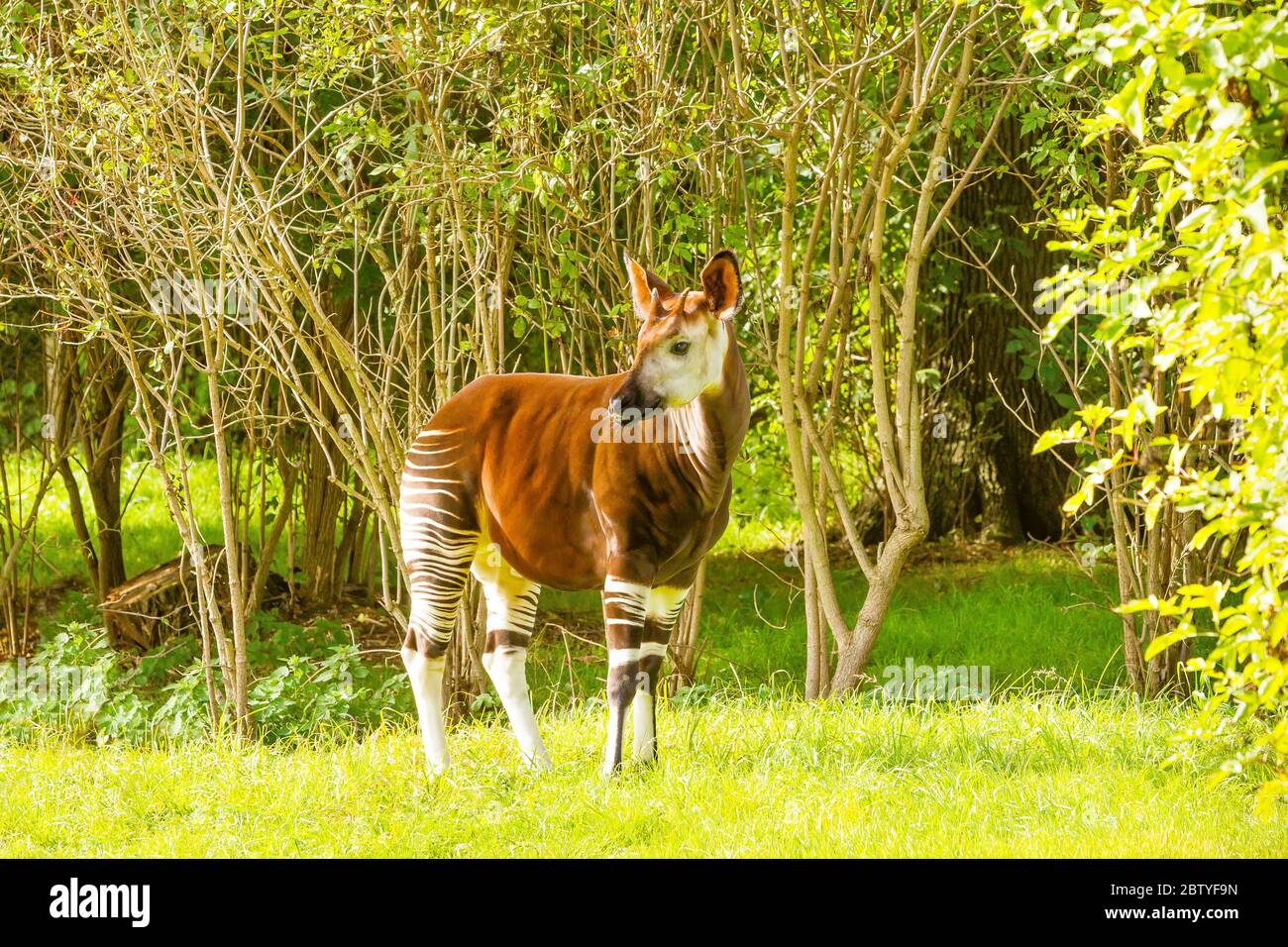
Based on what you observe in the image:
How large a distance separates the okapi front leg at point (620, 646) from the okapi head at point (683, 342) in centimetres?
61

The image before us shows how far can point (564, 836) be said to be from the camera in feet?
12.8

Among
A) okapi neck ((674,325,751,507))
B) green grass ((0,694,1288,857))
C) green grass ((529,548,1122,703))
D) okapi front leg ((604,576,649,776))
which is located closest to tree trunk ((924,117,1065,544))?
green grass ((529,548,1122,703))

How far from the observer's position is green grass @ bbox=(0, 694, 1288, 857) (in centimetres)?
386

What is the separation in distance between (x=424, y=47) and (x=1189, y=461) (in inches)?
140

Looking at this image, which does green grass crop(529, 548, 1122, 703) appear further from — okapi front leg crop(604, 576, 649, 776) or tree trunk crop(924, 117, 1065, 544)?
okapi front leg crop(604, 576, 649, 776)

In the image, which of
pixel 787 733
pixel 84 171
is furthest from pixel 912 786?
pixel 84 171

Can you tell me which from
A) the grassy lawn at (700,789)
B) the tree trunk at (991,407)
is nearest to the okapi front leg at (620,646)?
the grassy lawn at (700,789)

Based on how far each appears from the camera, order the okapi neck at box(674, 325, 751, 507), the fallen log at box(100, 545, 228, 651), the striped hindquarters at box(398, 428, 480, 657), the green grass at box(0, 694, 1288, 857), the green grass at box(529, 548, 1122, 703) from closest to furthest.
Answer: the green grass at box(0, 694, 1288, 857) → the okapi neck at box(674, 325, 751, 507) → the striped hindquarters at box(398, 428, 480, 657) → the green grass at box(529, 548, 1122, 703) → the fallen log at box(100, 545, 228, 651)

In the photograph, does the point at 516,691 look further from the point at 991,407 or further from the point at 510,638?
the point at 991,407

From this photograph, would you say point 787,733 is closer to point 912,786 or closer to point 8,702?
point 912,786

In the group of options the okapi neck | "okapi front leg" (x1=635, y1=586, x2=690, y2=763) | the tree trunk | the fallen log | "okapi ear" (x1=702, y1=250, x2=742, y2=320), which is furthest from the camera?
the tree trunk

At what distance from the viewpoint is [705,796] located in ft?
13.7

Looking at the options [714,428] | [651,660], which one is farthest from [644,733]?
[714,428]

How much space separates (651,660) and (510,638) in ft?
1.69
